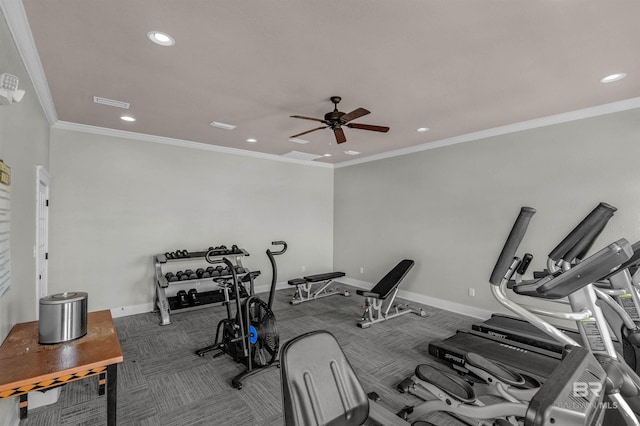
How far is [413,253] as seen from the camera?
17.7ft

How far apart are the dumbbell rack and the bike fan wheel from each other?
1.42 metres

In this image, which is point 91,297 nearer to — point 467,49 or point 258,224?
point 258,224

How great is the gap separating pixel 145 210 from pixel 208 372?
2919 millimetres

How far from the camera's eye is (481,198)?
179 inches

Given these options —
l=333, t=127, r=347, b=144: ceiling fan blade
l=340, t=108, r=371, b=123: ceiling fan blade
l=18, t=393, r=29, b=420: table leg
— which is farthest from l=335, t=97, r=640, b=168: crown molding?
l=18, t=393, r=29, b=420: table leg

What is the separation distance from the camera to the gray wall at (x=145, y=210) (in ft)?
13.6

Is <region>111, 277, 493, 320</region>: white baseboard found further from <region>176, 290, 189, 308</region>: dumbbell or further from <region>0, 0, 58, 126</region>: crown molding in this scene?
<region>0, 0, 58, 126</region>: crown molding

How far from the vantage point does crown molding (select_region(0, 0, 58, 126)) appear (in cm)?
183

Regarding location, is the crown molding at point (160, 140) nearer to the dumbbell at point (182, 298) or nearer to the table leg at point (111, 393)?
the dumbbell at point (182, 298)

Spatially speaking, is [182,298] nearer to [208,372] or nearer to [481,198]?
[208,372]

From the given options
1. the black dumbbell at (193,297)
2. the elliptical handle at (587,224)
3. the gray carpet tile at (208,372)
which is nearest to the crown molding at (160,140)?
the black dumbbell at (193,297)

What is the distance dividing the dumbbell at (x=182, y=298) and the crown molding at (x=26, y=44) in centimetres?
302

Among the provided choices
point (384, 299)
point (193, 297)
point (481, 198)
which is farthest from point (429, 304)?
point (193, 297)

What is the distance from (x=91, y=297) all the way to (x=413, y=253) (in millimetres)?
5136
